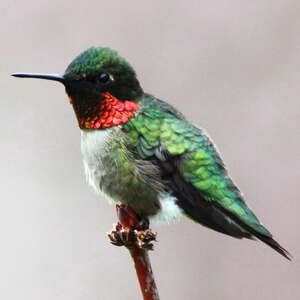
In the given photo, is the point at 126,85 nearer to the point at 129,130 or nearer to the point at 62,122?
the point at 129,130

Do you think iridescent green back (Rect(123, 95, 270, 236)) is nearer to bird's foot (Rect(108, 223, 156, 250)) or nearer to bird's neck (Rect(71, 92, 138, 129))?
bird's neck (Rect(71, 92, 138, 129))

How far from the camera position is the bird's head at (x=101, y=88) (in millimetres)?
2498

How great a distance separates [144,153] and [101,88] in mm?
268

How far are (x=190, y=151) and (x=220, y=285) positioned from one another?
6.04 ft

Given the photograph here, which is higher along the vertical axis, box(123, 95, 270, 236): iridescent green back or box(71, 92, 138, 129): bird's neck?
box(71, 92, 138, 129): bird's neck

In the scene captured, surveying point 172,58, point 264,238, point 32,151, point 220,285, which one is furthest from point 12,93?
point 264,238

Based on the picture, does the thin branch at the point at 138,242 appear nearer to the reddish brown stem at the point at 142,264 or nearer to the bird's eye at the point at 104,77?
the reddish brown stem at the point at 142,264

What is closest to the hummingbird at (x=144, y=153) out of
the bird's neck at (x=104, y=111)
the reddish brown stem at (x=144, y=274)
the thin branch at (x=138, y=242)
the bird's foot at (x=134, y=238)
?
the bird's neck at (x=104, y=111)

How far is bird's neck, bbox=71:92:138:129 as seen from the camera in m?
2.59

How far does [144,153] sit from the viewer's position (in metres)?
2.55

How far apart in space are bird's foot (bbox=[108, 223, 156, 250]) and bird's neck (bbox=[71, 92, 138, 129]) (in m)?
0.69

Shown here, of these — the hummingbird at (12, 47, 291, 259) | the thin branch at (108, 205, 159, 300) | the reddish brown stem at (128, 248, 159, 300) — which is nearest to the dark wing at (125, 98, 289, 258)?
the hummingbird at (12, 47, 291, 259)

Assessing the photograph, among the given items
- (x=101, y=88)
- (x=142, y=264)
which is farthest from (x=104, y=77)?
(x=142, y=264)

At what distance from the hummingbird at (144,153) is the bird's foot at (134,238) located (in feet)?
1.68
